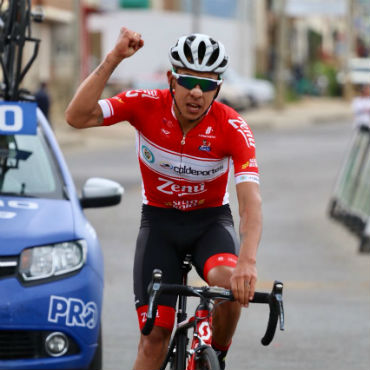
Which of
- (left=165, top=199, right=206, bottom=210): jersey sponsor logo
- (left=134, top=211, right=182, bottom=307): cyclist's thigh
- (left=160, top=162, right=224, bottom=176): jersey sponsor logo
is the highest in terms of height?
(left=160, top=162, right=224, bottom=176): jersey sponsor logo

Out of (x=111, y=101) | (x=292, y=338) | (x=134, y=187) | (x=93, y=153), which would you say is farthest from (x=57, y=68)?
(x=111, y=101)

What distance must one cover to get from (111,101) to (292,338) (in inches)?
166

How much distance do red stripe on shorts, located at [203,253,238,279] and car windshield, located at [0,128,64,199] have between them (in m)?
2.16

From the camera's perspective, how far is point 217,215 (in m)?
6.09

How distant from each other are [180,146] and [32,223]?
1.68 meters

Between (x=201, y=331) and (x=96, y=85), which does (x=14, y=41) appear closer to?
(x=96, y=85)

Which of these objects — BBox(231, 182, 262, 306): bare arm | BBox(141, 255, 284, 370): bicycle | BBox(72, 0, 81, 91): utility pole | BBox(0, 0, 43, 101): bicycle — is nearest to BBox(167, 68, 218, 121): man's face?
BBox(231, 182, 262, 306): bare arm

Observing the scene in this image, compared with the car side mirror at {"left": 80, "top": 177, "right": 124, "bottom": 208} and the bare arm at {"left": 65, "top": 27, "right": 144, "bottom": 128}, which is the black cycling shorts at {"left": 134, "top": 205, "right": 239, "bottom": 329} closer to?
the bare arm at {"left": 65, "top": 27, "right": 144, "bottom": 128}

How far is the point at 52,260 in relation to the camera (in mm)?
7125

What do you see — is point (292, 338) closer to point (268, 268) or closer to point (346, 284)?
point (346, 284)

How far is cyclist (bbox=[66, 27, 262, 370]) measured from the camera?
561cm

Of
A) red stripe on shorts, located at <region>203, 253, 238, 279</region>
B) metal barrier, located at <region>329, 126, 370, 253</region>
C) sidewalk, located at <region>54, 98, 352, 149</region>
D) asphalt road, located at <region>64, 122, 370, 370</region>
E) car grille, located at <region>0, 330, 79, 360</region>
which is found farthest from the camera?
sidewalk, located at <region>54, 98, 352, 149</region>

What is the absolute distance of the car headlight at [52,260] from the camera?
7.01 meters

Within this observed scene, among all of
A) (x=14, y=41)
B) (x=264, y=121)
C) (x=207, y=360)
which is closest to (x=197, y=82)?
(x=207, y=360)
